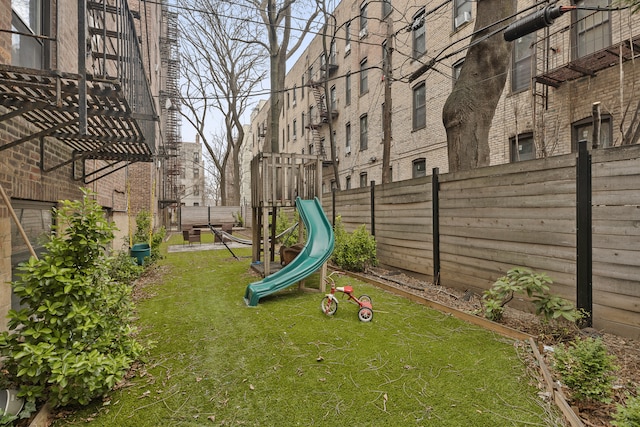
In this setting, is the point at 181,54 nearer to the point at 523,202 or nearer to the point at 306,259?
the point at 306,259

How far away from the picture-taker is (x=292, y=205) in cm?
721

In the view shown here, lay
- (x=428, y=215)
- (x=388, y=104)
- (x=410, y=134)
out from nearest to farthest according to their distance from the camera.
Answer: (x=428, y=215), (x=388, y=104), (x=410, y=134)

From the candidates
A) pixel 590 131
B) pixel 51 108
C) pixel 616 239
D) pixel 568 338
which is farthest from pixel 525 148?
pixel 51 108

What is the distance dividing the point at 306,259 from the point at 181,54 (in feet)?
82.4

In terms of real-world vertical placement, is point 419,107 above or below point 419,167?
above

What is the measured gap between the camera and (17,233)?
4043 mm

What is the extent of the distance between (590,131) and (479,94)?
4164 mm

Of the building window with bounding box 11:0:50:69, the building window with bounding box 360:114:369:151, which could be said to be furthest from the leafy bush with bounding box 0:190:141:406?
the building window with bounding box 360:114:369:151

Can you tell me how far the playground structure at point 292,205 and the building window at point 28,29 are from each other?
380 cm

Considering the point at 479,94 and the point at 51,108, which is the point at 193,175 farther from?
the point at 51,108

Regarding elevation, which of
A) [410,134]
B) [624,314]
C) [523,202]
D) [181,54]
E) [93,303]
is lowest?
[624,314]

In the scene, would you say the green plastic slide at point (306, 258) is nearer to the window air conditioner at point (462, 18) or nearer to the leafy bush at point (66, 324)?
the leafy bush at point (66, 324)

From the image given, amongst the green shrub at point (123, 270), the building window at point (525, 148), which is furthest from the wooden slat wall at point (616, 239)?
the green shrub at point (123, 270)

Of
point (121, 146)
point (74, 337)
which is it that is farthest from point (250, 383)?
point (121, 146)
